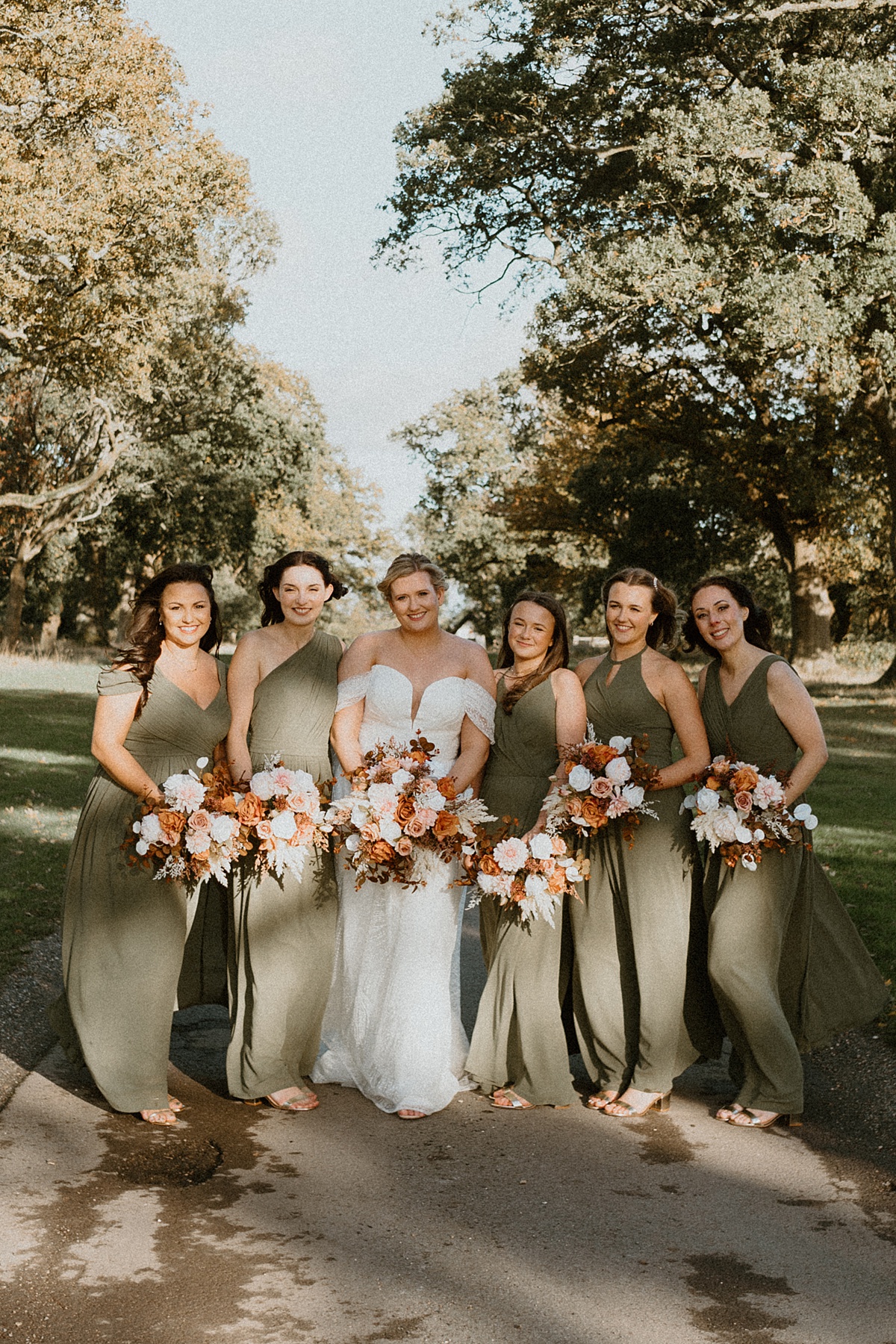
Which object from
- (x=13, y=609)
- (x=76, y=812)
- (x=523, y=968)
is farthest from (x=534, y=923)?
(x=13, y=609)

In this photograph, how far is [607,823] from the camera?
5.84 metres

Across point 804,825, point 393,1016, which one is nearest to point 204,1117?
point 393,1016

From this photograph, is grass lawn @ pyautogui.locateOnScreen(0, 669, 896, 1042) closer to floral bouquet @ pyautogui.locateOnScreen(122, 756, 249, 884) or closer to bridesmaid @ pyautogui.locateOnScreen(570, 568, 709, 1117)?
bridesmaid @ pyautogui.locateOnScreen(570, 568, 709, 1117)

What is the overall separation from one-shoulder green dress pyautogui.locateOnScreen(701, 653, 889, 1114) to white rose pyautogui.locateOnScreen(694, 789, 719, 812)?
329 millimetres

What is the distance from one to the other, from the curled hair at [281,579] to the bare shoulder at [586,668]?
1.20m

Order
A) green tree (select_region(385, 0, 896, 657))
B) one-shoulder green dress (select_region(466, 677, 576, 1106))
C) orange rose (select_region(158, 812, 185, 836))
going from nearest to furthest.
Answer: orange rose (select_region(158, 812, 185, 836)) < one-shoulder green dress (select_region(466, 677, 576, 1106)) < green tree (select_region(385, 0, 896, 657))

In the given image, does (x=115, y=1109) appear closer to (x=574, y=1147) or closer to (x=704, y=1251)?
(x=574, y=1147)

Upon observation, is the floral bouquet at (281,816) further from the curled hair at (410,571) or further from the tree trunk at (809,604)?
the tree trunk at (809,604)

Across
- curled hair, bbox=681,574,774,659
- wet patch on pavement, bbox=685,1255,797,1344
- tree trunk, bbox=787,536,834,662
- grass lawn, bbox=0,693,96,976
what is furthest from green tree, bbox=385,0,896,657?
wet patch on pavement, bbox=685,1255,797,1344

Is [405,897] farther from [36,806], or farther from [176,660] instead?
[36,806]

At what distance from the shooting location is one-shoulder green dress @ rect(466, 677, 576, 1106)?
18.9 ft

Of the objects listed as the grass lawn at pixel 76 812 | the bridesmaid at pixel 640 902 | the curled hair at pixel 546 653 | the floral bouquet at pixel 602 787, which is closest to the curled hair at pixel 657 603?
the bridesmaid at pixel 640 902

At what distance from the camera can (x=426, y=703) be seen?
6016mm

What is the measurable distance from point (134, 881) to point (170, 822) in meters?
0.40
